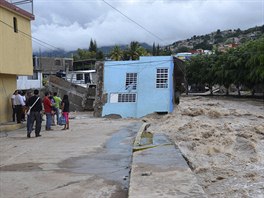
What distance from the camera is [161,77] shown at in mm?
22828

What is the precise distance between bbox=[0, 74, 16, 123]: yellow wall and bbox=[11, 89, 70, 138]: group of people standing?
539mm

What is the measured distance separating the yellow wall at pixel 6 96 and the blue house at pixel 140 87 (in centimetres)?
626

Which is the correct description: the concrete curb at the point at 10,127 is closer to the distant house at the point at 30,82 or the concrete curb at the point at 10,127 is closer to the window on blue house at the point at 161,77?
the window on blue house at the point at 161,77

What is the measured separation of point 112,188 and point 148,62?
17.2 metres

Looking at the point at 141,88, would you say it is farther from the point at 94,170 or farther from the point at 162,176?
the point at 162,176

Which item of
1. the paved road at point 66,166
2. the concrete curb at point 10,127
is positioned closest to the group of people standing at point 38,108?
the concrete curb at point 10,127

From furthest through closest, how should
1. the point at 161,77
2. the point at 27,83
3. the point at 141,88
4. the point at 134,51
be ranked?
the point at 134,51 → the point at 27,83 → the point at 141,88 → the point at 161,77

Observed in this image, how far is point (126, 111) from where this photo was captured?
22.8 metres

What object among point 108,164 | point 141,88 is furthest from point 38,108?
point 141,88

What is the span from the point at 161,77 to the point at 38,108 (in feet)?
35.8

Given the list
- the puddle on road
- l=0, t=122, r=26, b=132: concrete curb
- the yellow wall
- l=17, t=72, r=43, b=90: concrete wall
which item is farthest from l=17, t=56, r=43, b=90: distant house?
the puddle on road

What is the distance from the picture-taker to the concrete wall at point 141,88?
73.8ft

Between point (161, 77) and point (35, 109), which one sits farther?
point (161, 77)

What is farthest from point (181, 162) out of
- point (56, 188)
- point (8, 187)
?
point (8, 187)
